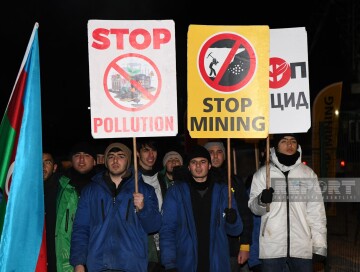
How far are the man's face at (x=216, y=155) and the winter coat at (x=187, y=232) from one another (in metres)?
1.70

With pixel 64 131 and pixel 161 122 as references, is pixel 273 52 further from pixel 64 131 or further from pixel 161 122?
pixel 64 131

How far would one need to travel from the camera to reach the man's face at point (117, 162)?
623 cm

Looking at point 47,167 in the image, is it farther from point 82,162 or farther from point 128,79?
point 128,79

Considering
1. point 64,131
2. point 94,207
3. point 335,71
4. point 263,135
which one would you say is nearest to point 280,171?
point 263,135

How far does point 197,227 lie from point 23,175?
1971 millimetres

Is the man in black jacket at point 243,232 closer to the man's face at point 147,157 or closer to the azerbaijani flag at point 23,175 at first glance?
the man's face at point 147,157

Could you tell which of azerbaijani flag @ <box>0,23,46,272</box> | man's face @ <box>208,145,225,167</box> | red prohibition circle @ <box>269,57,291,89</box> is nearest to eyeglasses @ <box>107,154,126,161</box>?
azerbaijani flag @ <box>0,23,46,272</box>

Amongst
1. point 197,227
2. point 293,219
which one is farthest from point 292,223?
point 197,227

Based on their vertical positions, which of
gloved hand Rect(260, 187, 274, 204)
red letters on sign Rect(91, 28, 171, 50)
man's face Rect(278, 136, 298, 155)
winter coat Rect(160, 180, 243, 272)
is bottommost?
winter coat Rect(160, 180, 243, 272)

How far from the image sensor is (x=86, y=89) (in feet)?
161

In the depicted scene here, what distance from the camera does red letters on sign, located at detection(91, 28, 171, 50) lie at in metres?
5.95

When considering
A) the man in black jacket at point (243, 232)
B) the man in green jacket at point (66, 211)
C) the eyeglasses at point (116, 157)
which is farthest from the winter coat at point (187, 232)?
the man in green jacket at point (66, 211)

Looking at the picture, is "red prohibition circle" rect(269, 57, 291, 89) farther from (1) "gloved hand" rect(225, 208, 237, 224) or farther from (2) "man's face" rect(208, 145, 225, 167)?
(2) "man's face" rect(208, 145, 225, 167)

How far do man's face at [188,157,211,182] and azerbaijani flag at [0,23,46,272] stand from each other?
1895 millimetres
